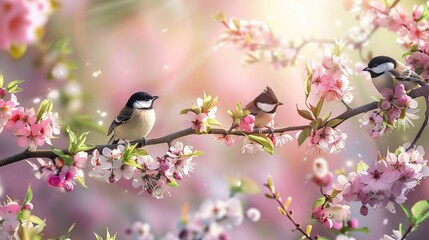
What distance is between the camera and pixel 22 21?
48 centimetres

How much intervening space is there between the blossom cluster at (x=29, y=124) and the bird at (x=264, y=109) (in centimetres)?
40

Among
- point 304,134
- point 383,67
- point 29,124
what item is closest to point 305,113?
point 304,134

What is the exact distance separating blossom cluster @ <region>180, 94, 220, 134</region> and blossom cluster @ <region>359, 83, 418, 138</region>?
33 cm

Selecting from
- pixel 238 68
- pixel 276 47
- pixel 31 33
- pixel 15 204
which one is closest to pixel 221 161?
pixel 238 68

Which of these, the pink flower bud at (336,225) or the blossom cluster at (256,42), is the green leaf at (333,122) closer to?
the pink flower bud at (336,225)

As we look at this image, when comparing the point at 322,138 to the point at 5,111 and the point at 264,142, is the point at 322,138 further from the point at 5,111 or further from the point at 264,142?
the point at 5,111

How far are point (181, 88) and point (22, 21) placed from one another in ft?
2.70

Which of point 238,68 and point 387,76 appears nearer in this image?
point 387,76

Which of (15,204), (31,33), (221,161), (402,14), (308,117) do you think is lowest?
(221,161)

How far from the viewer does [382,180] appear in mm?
974

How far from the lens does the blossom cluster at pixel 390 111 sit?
990 millimetres

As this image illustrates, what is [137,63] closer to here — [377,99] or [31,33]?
[377,99]

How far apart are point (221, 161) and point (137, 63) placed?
325 mm

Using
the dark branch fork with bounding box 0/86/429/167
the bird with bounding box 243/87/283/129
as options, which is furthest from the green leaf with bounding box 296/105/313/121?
the bird with bounding box 243/87/283/129
